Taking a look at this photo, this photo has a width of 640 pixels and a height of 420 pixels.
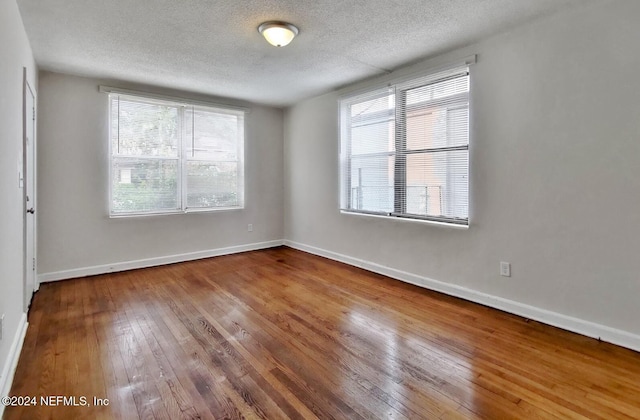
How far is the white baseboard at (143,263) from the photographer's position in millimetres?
3889

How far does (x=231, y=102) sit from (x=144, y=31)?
2.37 metres

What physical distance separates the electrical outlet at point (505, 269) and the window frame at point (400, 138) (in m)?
0.47

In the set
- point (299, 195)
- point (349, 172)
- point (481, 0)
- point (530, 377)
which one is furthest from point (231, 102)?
point (530, 377)

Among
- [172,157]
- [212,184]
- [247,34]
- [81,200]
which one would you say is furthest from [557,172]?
[81,200]

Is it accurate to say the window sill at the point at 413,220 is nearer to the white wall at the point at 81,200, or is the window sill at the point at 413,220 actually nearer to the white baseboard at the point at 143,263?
the white baseboard at the point at 143,263

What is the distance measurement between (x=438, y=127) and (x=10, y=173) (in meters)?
3.56

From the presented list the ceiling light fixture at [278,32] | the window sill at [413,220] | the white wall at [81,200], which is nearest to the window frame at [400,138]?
the window sill at [413,220]

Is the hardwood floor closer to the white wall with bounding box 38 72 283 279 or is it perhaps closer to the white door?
the white door

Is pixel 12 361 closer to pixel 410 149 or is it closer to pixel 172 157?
pixel 172 157

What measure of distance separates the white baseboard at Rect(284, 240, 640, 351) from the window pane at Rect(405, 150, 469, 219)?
74 cm

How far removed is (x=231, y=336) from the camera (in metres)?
2.48

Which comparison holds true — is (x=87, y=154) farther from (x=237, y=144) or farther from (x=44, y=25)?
(x=237, y=144)

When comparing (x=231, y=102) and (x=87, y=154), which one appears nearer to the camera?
(x=87, y=154)

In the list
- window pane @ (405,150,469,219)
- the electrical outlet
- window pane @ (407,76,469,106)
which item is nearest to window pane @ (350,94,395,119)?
window pane @ (407,76,469,106)
